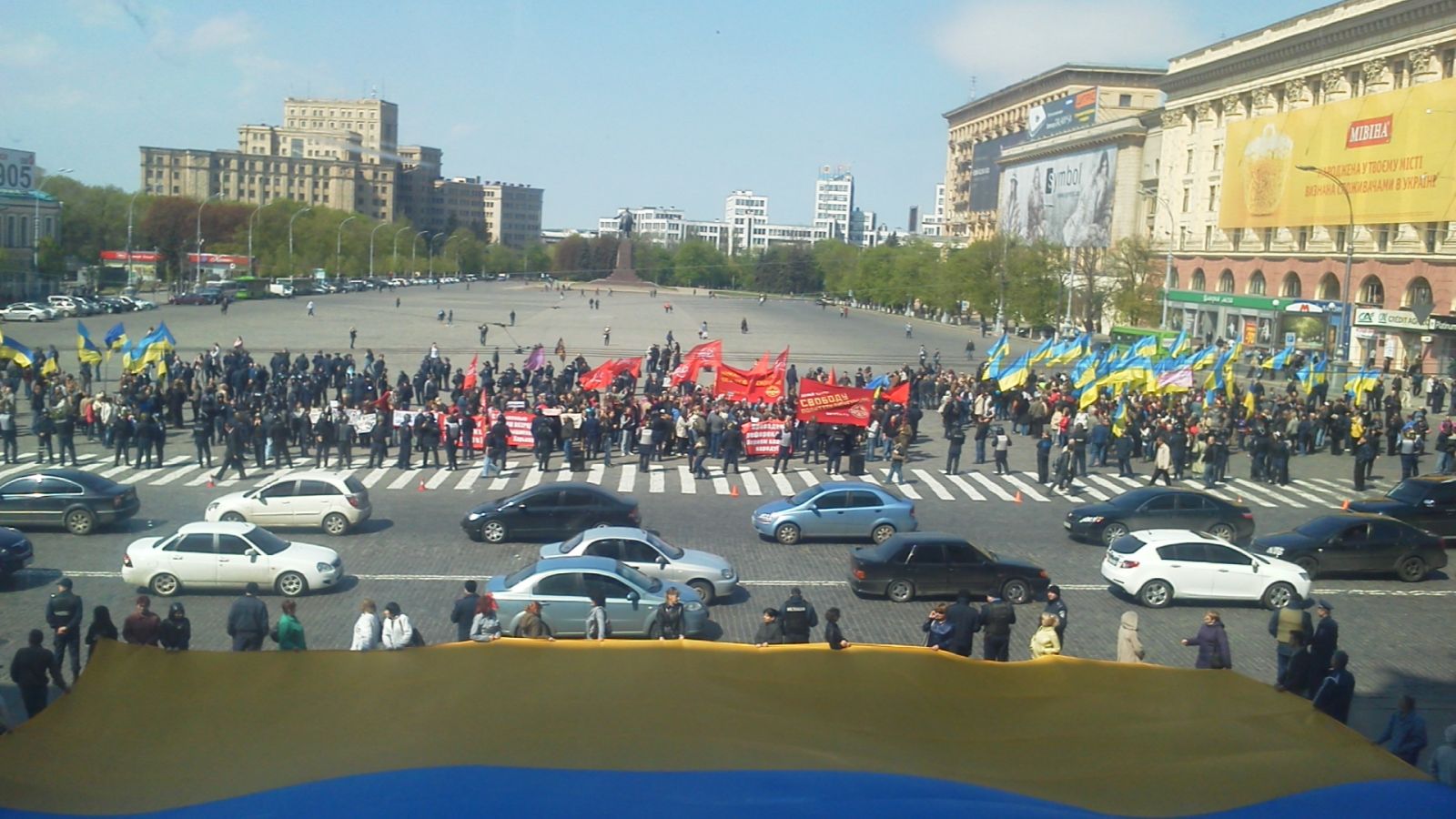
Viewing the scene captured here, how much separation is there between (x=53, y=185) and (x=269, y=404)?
10434 centimetres

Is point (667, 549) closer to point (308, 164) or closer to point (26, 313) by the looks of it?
point (26, 313)

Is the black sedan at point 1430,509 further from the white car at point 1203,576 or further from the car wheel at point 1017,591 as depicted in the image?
the car wheel at point 1017,591

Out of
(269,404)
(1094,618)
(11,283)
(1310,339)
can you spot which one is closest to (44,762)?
(1094,618)

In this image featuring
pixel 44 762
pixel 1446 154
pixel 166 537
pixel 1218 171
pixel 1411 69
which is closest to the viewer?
pixel 44 762

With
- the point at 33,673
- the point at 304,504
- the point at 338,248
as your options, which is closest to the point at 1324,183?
the point at 304,504

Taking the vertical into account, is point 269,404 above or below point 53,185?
below

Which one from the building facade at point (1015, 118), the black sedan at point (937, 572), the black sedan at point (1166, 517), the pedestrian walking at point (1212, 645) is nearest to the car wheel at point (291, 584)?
the black sedan at point (937, 572)

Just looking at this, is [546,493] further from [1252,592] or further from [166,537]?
[1252,592]

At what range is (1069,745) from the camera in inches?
279

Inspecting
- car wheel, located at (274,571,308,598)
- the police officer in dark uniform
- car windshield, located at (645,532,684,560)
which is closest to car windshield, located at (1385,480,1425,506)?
car windshield, located at (645,532,684,560)

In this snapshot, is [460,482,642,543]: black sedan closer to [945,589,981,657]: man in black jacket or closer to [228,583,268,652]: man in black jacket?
[228,583,268,652]: man in black jacket

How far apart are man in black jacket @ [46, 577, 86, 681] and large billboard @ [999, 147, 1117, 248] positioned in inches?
3390

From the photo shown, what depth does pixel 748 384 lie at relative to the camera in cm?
3097

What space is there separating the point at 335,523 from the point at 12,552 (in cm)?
481
